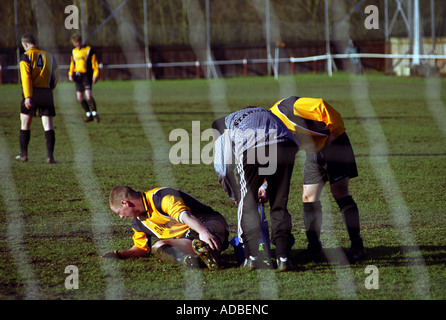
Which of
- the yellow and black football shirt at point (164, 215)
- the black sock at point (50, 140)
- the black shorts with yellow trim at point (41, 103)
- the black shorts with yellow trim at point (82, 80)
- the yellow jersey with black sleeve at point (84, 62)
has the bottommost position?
the yellow and black football shirt at point (164, 215)

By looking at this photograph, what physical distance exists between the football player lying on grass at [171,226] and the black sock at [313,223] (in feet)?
2.18

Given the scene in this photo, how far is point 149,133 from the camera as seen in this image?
12.8 meters

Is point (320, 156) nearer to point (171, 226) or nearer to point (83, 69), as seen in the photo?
point (171, 226)

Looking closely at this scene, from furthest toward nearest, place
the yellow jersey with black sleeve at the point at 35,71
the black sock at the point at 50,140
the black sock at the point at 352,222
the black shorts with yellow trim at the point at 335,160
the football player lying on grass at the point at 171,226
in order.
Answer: the black sock at the point at 50,140
the yellow jersey with black sleeve at the point at 35,71
the black sock at the point at 352,222
the black shorts with yellow trim at the point at 335,160
the football player lying on grass at the point at 171,226

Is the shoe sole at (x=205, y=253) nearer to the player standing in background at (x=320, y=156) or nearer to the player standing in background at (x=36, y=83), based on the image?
the player standing in background at (x=320, y=156)

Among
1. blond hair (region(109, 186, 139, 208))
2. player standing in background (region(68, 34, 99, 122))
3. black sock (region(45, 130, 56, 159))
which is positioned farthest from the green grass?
player standing in background (region(68, 34, 99, 122))

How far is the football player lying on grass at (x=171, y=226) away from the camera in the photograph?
180 inches

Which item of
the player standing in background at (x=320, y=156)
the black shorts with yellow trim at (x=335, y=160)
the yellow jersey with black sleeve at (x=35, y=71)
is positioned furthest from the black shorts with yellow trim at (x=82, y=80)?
the black shorts with yellow trim at (x=335, y=160)

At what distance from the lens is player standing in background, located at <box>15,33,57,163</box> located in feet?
29.8

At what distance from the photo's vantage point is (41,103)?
9180mm

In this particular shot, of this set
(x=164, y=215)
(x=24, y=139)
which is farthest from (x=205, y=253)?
Answer: (x=24, y=139)

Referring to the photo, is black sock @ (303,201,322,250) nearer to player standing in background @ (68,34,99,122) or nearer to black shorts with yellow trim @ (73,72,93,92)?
player standing in background @ (68,34,99,122)

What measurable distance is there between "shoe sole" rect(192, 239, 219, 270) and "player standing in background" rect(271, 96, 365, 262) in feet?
2.84

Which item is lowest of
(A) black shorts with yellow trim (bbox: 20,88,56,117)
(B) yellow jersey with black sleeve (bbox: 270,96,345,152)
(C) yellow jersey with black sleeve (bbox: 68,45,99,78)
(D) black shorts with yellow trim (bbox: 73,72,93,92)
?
(B) yellow jersey with black sleeve (bbox: 270,96,345,152)
